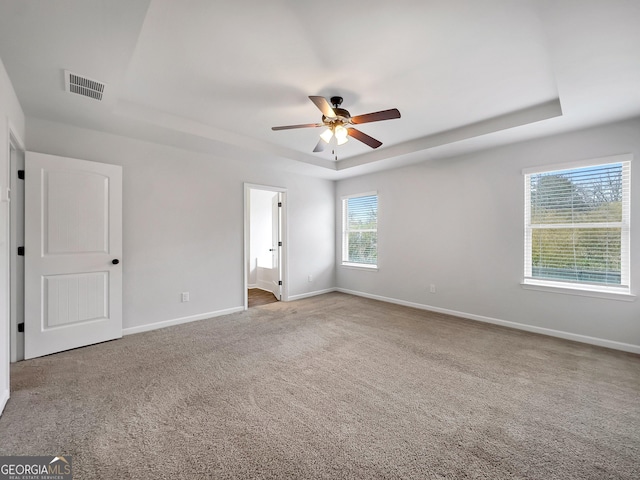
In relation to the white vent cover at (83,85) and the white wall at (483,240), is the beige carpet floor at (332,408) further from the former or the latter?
the white vent cover at (83,85)

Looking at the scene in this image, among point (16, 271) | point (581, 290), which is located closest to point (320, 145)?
point (16, 271)

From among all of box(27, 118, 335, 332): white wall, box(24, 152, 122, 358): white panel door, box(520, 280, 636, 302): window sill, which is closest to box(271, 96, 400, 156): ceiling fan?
box(27, 118, 335, 332): white wall

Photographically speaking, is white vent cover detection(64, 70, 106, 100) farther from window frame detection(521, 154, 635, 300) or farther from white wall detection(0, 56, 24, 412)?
window frame detection(521, 154, 635, 300)

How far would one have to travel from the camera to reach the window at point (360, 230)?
5570 mm

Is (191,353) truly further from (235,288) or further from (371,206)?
(371,206)

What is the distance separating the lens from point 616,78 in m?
2.25

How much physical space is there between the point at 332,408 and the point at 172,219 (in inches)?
125

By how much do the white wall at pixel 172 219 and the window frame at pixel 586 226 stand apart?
12.6 ft

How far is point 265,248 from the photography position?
6.99 meters

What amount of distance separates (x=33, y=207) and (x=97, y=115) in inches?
44.4

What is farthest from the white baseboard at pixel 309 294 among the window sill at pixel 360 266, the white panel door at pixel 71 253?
the white panel door at pixel 71 253

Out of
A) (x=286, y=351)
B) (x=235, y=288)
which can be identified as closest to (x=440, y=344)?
(x=286, y=351)

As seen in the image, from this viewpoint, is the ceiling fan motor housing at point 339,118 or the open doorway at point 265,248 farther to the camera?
the open doorway at point 265,248

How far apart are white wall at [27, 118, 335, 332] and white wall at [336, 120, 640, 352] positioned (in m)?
2.44
